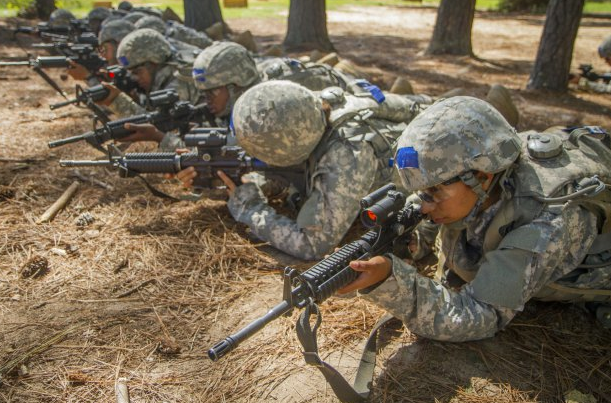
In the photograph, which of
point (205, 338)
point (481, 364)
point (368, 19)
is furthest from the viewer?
point (368, 19)

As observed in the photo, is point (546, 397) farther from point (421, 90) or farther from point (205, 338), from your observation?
point (421, 90)

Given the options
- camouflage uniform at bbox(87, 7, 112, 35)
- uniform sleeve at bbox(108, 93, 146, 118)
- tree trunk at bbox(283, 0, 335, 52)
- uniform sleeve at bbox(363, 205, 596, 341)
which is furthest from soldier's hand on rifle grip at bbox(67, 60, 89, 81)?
uniform sleeve at bbox(363, 205, 596, 341)

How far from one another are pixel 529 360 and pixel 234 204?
2607 mm

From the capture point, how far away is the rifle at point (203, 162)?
4113 millimetres

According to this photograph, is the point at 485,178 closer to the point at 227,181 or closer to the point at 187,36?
the point at 227,181

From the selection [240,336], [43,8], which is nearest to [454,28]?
[240,336]

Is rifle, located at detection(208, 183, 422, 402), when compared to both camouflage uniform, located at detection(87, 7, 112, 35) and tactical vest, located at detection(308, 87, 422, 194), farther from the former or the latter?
camouflage uniform, located at detection(87, 7, 112, 35)

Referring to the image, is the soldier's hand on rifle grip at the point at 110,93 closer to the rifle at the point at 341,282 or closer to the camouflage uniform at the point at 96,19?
the rifle at the point at 341,282

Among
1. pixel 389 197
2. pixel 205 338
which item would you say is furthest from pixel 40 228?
pixel 389 197

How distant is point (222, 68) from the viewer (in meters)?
5.19

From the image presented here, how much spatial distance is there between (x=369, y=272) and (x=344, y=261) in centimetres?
14

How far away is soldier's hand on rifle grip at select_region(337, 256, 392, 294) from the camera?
2381 mm

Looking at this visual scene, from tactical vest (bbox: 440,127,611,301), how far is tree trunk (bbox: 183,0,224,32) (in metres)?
11.5

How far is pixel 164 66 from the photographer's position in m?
6.83
